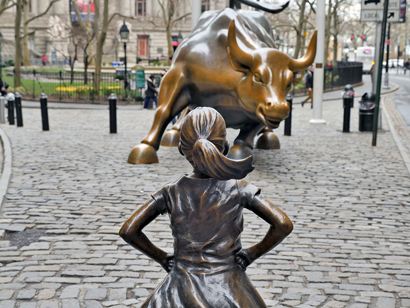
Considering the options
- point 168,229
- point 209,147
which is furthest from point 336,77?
point 209,147

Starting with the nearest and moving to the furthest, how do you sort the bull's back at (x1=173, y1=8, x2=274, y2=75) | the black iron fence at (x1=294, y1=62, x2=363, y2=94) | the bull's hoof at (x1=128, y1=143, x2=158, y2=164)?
the bull's back at (x1=173, y1=8, x2=274, y2=75)
the bull's hoof at (x1=128, y1=143, x2=158, y2=164)
the black iron fence at (x1=294, y1=62, x2=363, y2=94)

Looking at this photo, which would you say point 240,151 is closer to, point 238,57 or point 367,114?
point 238,57

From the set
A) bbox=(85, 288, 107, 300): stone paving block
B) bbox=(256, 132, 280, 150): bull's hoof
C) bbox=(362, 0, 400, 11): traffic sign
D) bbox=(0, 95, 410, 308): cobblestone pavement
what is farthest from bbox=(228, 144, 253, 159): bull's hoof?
bbox=(362, 0, 400, 11): traffic sign

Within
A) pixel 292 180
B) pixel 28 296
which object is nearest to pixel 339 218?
pixel 292 180

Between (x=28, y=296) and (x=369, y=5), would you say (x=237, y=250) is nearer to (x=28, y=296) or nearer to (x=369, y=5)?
(x=28, y=296)

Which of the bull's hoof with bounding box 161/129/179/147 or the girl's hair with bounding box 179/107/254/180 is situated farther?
the bull's hoof with bounding box 161/129/179/147

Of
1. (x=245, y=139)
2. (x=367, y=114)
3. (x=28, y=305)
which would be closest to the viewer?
(x=28, y=305)

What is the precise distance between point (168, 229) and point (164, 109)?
13.0ft

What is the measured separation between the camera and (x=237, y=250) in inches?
114

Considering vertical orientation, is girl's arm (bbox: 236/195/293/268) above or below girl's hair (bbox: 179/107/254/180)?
below

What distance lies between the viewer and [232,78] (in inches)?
357

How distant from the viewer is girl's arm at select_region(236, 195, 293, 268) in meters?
2.83

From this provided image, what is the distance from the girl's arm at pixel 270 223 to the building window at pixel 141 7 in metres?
69.1

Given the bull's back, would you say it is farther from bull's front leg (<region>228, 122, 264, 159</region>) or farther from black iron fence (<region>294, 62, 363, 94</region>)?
black iron fence (<region>294, 62, 363, 94</region>)
